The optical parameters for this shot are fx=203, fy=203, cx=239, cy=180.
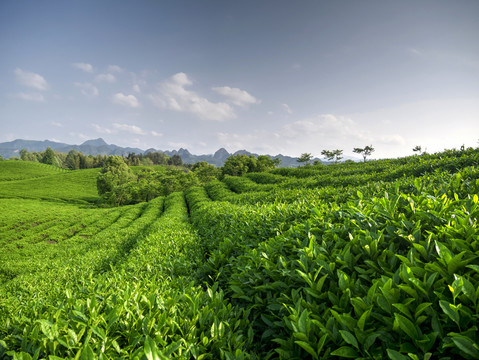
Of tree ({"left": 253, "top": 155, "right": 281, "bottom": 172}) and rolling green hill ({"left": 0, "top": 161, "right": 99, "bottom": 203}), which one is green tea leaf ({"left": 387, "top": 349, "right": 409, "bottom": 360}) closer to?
tree ({"left": 253, "top": 155, "right": 281, "bottom": 172})

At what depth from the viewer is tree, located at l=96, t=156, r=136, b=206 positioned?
49625mm

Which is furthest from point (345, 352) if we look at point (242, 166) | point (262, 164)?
point (262, 164)

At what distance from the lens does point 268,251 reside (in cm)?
345

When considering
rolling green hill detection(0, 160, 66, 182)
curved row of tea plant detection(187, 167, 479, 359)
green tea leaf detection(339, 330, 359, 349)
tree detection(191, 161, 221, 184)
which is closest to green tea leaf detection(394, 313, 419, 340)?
curved row of tea plant detection(187, 167, 479, 359)

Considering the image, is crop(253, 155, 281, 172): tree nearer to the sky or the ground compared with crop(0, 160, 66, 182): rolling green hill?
nearer to the sky

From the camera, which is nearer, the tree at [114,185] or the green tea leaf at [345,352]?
the green tea leaf at [345,352]

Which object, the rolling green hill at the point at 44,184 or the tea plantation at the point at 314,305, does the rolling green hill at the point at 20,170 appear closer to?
the rolling green hill at the point at 44,184

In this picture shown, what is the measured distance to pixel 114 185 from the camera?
178ft

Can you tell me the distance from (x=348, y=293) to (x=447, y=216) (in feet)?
6.52

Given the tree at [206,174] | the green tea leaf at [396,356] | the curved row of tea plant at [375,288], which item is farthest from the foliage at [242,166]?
the green tea leaf at [396,356]

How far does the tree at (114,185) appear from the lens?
49.6 m

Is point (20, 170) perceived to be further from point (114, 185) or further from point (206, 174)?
point (206, 174)

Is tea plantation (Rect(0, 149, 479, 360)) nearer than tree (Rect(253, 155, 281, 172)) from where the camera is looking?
Yes

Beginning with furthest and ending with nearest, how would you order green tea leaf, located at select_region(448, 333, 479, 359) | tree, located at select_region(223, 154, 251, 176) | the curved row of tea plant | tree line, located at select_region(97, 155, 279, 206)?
tree, located at select_region(223, 154, 251, 176), tree line, located at select_region(97, 155, 279, 206), the curved row of tea plant, green tea leaf, located at select_region(448, 333, 479, 359)
